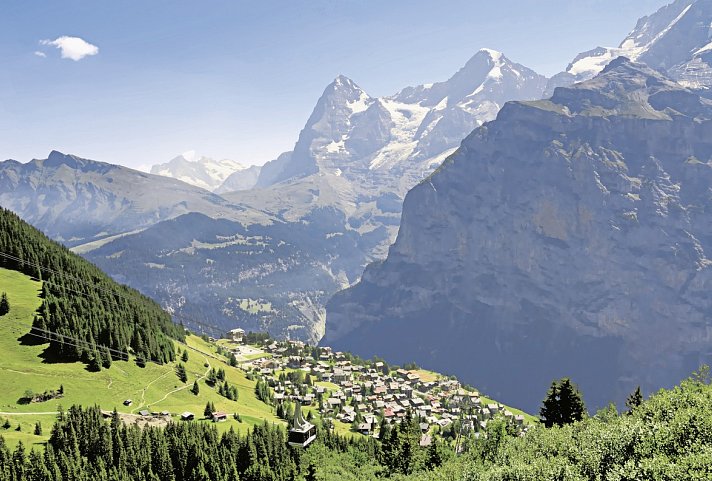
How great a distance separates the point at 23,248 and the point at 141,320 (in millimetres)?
39279

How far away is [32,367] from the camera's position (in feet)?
371

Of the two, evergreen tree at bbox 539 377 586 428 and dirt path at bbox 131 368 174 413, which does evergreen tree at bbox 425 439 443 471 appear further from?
dirt path at bbox 131 368 174 413

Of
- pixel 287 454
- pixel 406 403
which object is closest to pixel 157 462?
pixel 287 454

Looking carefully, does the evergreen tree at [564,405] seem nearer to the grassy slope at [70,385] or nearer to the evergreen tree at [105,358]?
the grassy slope at [70,385]

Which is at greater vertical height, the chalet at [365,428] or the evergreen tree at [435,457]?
the evergreen tree at [435,457]

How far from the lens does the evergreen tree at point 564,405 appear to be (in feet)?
281

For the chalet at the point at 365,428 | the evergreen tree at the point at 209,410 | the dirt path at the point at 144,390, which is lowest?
the chalet at the point at 365,428

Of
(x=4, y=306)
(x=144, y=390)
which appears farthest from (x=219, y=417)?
(x=4, y=306)

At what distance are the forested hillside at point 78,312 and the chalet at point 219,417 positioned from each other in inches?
1081

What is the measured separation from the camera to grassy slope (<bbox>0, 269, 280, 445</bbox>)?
101 meters

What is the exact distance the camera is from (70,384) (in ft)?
369

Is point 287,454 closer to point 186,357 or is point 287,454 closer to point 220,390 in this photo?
point 220,390

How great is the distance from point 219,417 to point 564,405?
77.3 m

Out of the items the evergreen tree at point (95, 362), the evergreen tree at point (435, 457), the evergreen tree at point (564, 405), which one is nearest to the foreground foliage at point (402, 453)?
the evergreen tree at point (435, 457)
